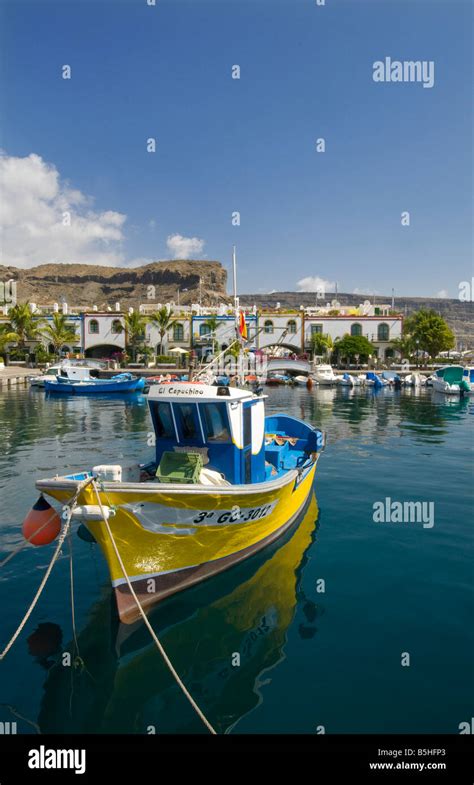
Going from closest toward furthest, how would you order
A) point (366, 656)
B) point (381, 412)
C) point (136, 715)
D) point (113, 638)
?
point (136, 715) → point (366, 656) → point (113, 638) → point (381, 412)

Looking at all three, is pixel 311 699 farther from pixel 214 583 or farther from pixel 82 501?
pixel 82 501

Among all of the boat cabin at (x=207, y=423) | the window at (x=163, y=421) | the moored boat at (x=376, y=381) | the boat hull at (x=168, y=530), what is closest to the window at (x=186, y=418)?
the boat cabin at (x=207, y=423)

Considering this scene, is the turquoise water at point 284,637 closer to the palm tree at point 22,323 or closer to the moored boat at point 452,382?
the moored boat at point 452,382

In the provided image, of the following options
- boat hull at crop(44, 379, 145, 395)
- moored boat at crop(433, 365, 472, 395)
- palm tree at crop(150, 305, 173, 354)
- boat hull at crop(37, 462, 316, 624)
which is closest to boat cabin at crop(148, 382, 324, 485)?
boat hull at crop(37, 462, 316, 624)

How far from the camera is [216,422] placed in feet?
35.2

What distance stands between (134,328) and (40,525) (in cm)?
7533

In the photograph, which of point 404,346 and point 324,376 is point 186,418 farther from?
point 404,346

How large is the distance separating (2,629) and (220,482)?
4.88 metres

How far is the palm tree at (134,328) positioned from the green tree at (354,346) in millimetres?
33426

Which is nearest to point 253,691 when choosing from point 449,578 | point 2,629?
point 2,629

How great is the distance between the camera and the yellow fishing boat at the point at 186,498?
323 inches

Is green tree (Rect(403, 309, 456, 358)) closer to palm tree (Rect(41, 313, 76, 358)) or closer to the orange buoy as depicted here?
palm tree (Rect(41, 313, 76, 358))

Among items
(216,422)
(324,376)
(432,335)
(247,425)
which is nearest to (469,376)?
(324,376)

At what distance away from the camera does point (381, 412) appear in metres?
38.7
